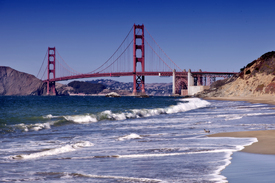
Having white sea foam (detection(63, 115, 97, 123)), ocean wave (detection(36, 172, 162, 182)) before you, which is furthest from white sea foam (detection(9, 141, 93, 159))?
white sea foam (detection(63, 115, 97, 123))

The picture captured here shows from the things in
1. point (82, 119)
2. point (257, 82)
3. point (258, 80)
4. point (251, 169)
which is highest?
point (258, 80)

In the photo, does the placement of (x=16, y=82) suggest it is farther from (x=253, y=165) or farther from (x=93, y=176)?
(x=253, y=165)

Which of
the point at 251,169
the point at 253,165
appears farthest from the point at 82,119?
the point at 251,169

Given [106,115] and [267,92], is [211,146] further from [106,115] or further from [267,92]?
[267,92]

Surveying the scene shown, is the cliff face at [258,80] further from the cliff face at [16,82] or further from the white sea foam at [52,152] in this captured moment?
the cliff face at [16,82]

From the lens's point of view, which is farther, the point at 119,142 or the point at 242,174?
the point at 119,142

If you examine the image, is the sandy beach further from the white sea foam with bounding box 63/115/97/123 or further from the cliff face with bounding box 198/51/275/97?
the cliff face with bounding box 198/51/275/97

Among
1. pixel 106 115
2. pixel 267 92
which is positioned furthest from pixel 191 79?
pixel 106 115

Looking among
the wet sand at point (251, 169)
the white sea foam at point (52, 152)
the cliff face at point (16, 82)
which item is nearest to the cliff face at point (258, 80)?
the white sea foam at point (52, 152)
